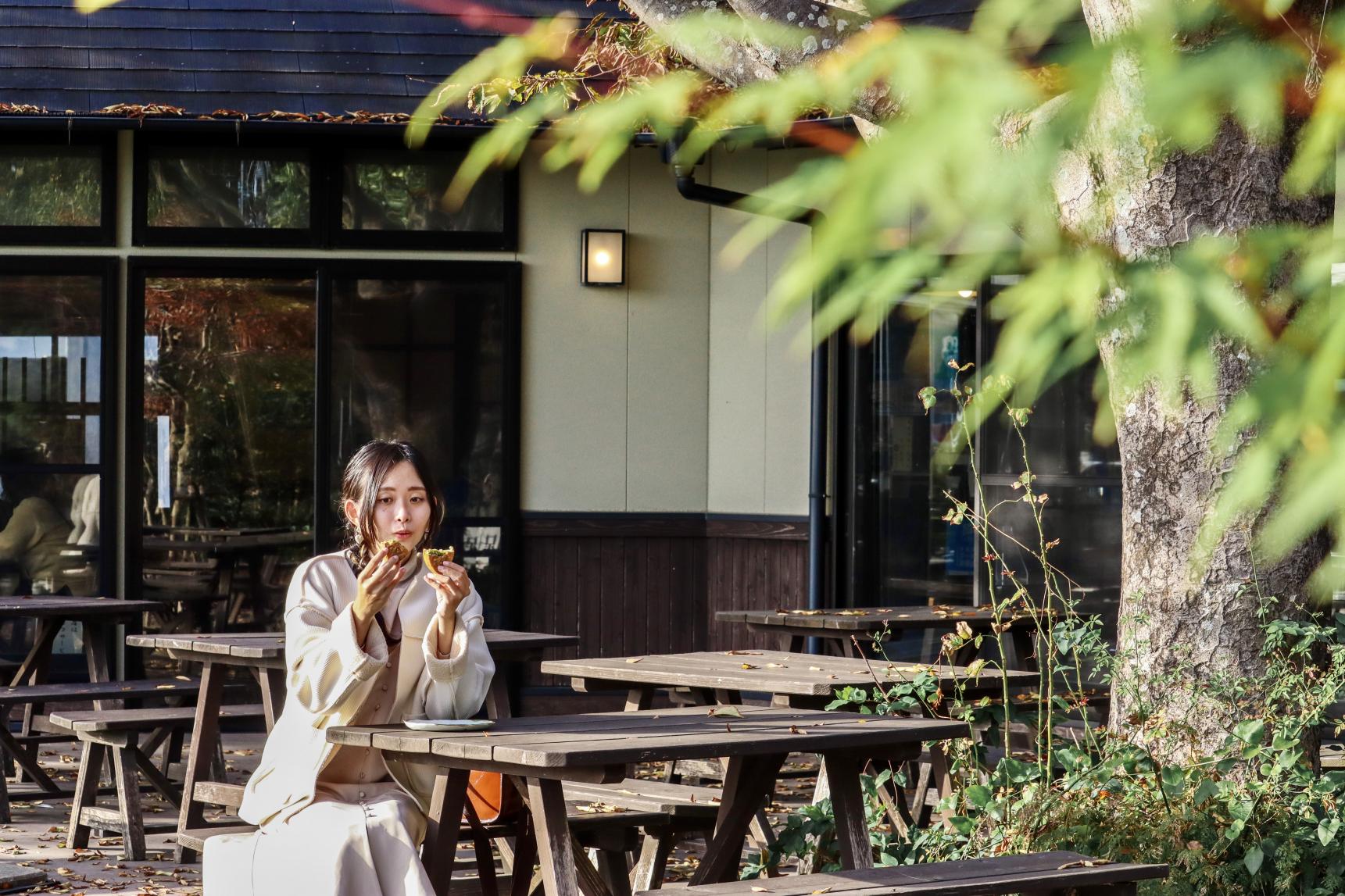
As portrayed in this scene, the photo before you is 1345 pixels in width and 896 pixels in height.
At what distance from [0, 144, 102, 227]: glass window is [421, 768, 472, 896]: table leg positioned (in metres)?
6.56

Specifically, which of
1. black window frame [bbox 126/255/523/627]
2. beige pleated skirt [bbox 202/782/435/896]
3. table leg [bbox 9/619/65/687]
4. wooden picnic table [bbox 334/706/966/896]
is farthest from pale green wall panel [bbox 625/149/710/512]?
beige pleated skirt [bbox 202/782/435/896]

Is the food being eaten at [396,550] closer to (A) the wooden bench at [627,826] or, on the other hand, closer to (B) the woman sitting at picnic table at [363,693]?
(B) the woman sitting at picnic table at [363,693]

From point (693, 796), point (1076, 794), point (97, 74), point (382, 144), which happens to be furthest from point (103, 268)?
point (1076, 794)

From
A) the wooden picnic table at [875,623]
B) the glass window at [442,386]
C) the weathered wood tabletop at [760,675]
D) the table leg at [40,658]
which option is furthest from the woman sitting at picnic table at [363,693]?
the glass window at [442,386]

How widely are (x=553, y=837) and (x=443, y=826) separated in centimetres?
33

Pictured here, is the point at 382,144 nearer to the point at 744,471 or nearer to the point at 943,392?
the point at 744,471

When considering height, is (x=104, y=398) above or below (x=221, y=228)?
below

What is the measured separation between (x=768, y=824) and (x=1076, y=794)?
1.60m

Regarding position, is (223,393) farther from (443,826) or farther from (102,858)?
(443,826)

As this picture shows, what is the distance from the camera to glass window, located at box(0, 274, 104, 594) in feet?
30.7

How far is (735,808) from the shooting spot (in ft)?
13.3

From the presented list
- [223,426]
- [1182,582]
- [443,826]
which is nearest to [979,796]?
[1182,582]

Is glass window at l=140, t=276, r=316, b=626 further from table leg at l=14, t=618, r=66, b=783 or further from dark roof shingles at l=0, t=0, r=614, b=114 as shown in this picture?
table leg at l=14, t=618, r=66, b=783

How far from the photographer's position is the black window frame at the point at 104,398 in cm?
931
